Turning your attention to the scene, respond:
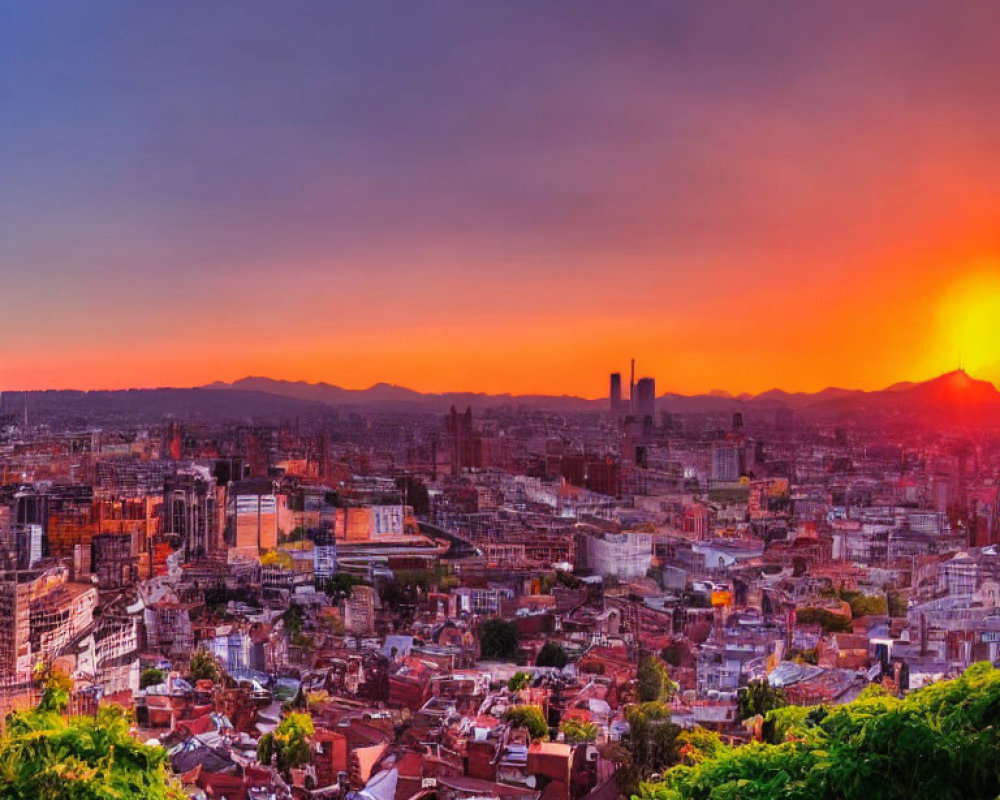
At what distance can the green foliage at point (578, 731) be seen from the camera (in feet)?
15.4

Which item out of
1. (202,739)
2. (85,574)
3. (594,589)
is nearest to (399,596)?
(594,589)

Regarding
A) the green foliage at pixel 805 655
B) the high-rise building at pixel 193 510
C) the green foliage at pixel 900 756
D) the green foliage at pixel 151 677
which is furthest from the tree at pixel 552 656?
the green foliage at pixel 900 756

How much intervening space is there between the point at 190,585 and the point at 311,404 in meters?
2.17

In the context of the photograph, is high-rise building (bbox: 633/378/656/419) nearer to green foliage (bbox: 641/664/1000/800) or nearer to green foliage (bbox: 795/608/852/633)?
green foliage (bbox: 795/608/852/633)

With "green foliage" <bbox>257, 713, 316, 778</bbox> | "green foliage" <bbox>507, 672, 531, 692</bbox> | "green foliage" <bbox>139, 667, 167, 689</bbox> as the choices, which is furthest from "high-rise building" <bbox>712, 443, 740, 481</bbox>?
"green foliage" <bbox>257, 713, 316, 778</bbox>

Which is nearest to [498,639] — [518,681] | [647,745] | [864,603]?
[518,681]

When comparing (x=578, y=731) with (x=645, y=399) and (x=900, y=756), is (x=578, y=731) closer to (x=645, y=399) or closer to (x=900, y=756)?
(x=900, y=756)

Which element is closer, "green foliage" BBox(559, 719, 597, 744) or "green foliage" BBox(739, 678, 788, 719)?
"green foliage" BBox(559, 719, 597, 744)

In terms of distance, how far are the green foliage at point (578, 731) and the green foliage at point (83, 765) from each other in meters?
2.72

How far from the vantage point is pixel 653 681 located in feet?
19.6

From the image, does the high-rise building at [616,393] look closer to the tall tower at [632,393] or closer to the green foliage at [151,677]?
the tall tower at [632,393]

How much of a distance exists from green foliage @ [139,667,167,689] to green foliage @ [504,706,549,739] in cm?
249

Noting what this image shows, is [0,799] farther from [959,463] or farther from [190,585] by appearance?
[959,463]

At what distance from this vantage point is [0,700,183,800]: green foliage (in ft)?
6.62
